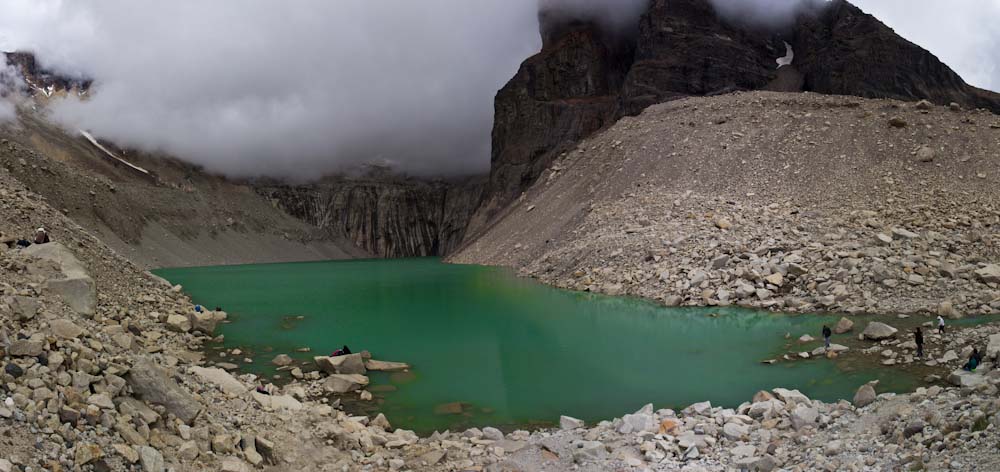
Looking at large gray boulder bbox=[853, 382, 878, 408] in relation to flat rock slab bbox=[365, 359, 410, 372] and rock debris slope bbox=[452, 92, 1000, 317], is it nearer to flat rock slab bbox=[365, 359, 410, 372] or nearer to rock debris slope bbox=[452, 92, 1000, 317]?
rock debris slope bbox=[452, 92, 1000, 317]

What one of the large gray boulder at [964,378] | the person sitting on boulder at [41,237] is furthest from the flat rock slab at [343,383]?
the large gray boulder at [964,378]

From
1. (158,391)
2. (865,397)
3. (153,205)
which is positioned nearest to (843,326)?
(865,397)

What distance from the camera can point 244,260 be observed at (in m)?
97.8

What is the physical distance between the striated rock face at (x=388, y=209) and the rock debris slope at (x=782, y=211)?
10018 cm

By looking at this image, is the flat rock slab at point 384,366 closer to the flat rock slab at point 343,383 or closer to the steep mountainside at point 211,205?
the flat rock slab at point 343,383

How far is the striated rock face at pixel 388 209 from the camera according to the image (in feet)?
494

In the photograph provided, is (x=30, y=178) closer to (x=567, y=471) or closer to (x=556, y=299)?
(x=556, y=299)

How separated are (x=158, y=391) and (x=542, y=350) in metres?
12.3

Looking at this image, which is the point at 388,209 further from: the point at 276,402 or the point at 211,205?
the point at 276,402

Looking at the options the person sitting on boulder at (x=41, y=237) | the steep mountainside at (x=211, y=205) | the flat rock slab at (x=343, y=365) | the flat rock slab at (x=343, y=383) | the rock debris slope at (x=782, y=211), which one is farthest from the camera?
the steep mountainside at (x=211, y=205)

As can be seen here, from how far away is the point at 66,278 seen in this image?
13.1 metres

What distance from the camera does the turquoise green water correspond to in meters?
12.5

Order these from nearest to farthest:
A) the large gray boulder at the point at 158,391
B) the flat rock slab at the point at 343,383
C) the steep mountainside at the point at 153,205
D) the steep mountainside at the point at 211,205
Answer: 1. the large gray boulder at the point at 158,391
2. the flat rock slab at the point at 343,383
3. the steep mountainside at the point at 153,205
4. the steep mountainside at the point at 211,205

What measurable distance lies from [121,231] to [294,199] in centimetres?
7520
